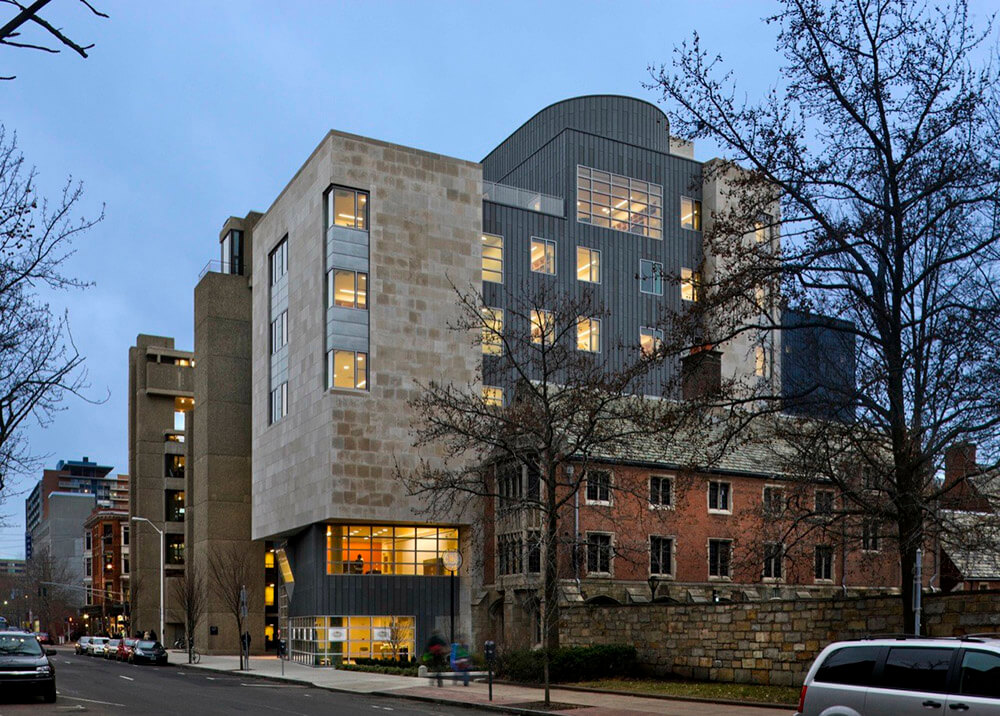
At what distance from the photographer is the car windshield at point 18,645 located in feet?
82.5

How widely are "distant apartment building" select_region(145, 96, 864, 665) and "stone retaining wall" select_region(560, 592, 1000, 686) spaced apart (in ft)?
31.5

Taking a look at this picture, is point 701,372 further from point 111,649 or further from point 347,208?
point 111,649

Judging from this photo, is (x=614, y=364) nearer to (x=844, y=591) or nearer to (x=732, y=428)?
(x=844, y=591)

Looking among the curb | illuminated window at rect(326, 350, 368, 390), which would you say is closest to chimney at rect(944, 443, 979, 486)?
the curb

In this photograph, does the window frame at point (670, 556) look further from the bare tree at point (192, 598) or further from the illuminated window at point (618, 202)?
the bare tree at point (192, 598)

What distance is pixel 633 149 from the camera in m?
63.6

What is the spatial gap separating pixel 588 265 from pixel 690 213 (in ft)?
28.7

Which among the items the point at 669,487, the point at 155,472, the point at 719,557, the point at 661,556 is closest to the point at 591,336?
the point at 669,487

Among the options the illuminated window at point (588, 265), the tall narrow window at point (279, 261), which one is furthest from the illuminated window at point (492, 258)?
the tall narrow window at point (279, 261)

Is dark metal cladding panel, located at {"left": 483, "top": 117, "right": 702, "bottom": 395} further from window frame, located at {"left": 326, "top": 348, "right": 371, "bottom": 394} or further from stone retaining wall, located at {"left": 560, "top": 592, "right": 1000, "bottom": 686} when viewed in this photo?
stone retaining wall, located at {"left": 560, "top": 592, "right": 1000, "bottom": 686}

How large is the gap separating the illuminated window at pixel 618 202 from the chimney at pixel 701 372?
3724 cm

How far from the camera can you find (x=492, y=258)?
192 ft

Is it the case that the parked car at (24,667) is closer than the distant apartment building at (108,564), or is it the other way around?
the parked car at (24,667)

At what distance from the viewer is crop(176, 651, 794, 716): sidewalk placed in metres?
22.3
